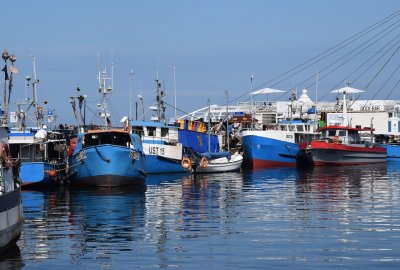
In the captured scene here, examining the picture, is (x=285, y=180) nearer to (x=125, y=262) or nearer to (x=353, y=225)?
(x=353, y=225)

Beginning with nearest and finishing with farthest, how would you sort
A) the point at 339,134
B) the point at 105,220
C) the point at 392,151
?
the point at 105,220, the point at 339,134, the point at 392,151

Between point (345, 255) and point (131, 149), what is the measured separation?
26153 millimetres

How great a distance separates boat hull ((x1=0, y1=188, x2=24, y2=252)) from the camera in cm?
2250

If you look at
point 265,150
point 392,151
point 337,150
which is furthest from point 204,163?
point 392,151

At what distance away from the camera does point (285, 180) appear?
55438mm

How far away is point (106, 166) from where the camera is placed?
46.8 m

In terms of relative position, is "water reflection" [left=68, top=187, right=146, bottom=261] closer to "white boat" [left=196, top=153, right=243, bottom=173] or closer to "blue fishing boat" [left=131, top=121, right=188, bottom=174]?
"blue fishing boat" [left=131, top=121, right=188, bottom=174]

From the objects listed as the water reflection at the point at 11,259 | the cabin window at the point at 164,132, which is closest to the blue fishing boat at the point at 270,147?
the cabin window at the point at 164,132

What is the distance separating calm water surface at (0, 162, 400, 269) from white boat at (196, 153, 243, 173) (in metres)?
12.6

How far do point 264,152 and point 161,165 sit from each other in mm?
14609

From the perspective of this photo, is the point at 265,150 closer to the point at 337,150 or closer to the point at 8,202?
the point at 337,150

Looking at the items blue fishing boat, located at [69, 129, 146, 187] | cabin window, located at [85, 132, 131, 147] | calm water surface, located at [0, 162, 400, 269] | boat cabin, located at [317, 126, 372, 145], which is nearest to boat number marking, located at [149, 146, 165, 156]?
blue fishing boat, located at [69, 129, 146, 187]

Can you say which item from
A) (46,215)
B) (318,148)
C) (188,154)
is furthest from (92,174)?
(318,148)

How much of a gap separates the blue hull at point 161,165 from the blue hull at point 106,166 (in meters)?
12.0
